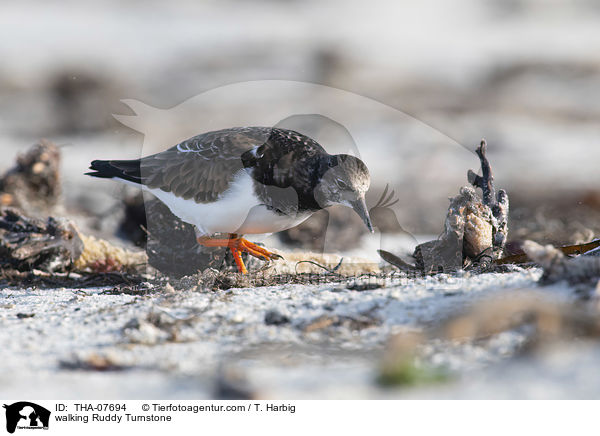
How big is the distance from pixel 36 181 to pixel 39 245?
1578 mm

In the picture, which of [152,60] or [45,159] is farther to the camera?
[152,60]

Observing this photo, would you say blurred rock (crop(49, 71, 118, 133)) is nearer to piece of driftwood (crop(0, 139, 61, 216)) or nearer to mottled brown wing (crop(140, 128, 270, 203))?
piece of driftwood (crop(0, 139, 61, 216))

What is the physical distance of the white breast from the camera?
12.4 ft

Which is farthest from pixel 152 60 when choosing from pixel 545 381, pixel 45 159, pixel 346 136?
pixel 545 381

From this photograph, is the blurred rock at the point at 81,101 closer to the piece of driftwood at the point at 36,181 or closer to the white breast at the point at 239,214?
the piece of driftwood at the point at 36,181

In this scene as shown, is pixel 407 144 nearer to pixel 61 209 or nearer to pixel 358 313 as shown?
pixel 61 209

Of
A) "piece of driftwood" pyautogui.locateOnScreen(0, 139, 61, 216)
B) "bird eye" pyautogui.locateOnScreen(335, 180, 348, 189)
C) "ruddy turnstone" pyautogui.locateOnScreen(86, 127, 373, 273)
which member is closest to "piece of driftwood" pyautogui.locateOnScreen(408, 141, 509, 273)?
"ruddy turnstone" pyautogui.locateOnScreen(86, 127, 373, 273)

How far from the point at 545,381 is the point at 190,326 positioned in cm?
145

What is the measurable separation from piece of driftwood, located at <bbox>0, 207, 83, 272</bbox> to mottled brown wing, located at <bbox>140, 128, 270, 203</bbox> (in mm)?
770

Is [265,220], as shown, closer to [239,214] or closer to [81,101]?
[239,214]

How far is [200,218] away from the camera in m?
4.03

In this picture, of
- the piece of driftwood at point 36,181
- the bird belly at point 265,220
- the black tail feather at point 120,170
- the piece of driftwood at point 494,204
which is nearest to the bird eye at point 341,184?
the bird belly at point 265,220
